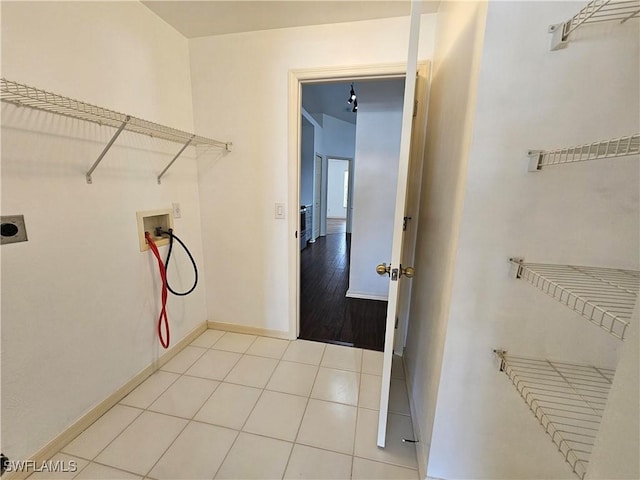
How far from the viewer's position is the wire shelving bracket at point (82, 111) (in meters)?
1.06

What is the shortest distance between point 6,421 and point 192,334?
1.19 meters

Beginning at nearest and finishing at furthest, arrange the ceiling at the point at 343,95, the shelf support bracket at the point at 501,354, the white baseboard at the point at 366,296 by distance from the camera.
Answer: the shelf support bracket at the point at 501,354 < the ceiling at the point at 343,95 < the white baseboard at the point at 366,296

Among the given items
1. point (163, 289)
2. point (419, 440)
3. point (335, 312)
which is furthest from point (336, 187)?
point (419, 440)

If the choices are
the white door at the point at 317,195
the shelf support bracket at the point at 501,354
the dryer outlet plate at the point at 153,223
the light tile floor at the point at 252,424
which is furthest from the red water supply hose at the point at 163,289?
the white door at the point at 317,195

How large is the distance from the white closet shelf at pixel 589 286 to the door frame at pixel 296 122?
1.50 metres

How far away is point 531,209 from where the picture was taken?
0.91m

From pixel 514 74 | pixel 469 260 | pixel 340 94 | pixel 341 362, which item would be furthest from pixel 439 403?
pixel 340 94

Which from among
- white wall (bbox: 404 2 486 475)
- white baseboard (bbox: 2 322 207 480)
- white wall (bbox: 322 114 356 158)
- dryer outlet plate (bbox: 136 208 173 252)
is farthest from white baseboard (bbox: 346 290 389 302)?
white wall (bbox: 322 114 356 158)

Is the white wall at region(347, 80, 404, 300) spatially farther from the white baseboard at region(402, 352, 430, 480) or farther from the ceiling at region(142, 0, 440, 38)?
the white baseboard at region(402, 352, 430, 480)

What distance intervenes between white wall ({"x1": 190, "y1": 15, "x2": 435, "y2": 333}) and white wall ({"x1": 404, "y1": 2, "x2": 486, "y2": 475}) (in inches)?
20.6

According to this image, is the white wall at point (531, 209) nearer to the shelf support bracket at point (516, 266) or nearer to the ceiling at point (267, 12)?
the shelf support bracket at point (516, 266)

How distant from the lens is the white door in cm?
601

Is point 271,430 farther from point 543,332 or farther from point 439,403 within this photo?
point 543,332

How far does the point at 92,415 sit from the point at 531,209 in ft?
7.71
